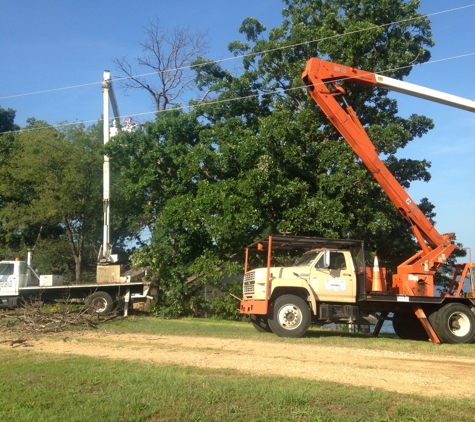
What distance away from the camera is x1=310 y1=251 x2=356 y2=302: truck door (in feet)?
45.6

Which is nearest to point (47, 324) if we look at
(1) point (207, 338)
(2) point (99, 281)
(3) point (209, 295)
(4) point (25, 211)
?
(1) point (207, 338)

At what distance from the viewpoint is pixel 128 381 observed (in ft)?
24.2

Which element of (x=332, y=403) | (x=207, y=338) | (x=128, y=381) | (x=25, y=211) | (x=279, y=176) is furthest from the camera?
(x=25, y=211)

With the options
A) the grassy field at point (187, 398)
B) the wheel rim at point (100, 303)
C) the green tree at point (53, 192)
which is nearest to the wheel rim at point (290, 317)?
the grassy field at point (187, 398)

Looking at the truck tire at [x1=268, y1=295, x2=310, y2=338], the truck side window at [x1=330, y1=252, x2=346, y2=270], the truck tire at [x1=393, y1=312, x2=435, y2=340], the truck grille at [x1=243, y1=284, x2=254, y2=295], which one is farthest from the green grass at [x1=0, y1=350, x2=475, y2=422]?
the truck tire at [x1=393, y1=312, x2=435, y2=340]

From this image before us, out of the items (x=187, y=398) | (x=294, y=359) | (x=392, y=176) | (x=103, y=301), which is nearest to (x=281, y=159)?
(x=392, y=176)

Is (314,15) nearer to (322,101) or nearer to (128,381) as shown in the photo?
(322,101)

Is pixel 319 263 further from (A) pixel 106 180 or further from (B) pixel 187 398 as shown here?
(A) pixel 106 180

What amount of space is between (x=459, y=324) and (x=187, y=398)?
10.4 m

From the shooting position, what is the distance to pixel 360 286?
14.0 meters

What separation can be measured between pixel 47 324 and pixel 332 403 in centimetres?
980

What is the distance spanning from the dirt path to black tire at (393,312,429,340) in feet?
14.3

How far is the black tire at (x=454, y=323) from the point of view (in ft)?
46.3

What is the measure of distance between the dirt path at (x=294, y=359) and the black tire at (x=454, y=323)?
3265mm
